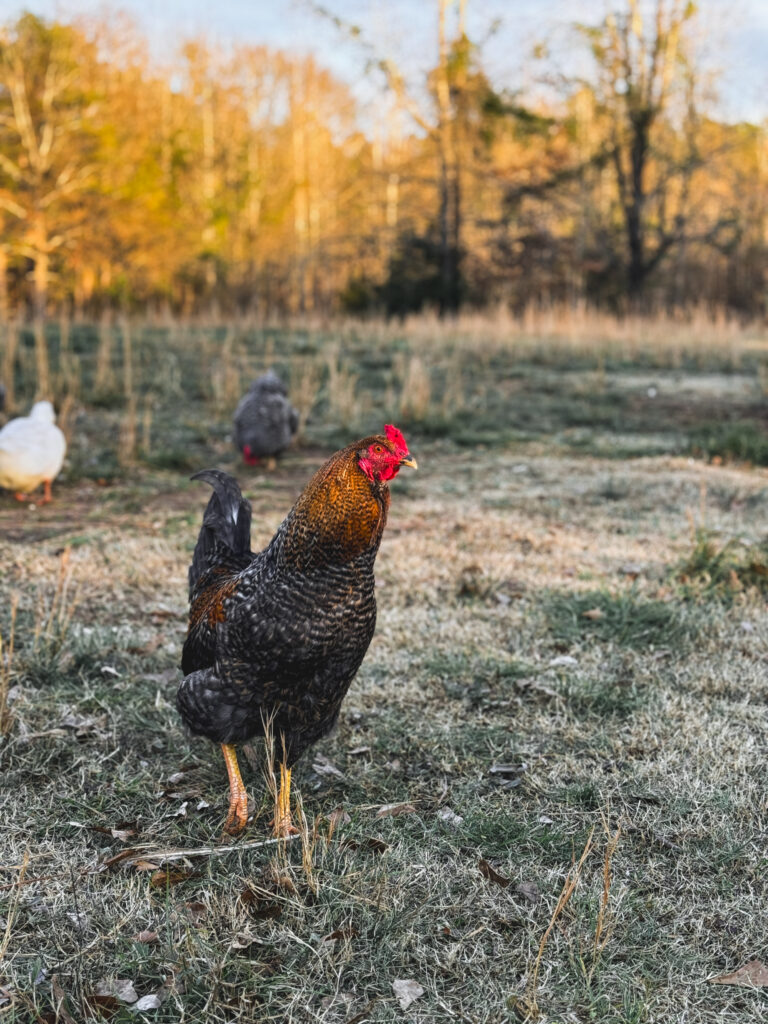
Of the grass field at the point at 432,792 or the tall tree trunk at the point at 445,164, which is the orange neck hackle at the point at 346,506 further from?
the tall tree trunk at the point at 445,164

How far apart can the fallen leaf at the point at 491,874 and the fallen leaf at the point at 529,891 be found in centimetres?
4

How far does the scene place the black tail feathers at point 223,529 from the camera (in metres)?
3.03

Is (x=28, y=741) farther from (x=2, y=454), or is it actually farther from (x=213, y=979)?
(x=2, y=454)

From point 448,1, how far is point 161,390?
1558 cm

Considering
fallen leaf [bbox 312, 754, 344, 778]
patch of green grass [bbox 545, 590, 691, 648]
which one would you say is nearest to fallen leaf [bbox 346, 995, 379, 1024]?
fallen leaf [bbox 312, 754, 344, 778]

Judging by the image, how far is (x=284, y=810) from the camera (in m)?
2.68

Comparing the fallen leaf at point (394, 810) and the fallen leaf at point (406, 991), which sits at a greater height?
the fallen leaf at point (394, 810)

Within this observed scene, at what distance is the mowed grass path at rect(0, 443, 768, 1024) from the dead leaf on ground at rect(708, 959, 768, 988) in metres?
0.04

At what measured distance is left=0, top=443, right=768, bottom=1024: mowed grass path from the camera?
211 cm

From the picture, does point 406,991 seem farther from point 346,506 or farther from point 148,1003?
point 346,506

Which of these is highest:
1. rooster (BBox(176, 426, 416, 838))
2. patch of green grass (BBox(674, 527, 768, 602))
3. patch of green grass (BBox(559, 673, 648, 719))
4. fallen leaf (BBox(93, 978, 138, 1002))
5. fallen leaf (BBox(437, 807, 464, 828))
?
rooster (BBox(176, 426, 416, 838))

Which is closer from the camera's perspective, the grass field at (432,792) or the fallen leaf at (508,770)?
the grass field at (432,792)

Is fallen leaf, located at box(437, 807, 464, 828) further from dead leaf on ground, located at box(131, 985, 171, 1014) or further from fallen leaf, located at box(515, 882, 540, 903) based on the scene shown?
dead leaf on ground, located at box(131, 985, 171, 1014)

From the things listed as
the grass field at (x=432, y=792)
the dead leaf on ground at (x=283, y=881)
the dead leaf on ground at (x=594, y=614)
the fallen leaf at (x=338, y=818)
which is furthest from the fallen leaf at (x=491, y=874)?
the dead leaf on ground at (x=594, y=614)
